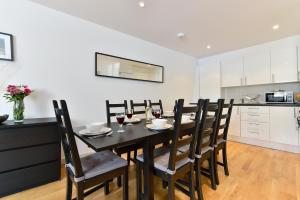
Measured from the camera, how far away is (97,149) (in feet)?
3.00

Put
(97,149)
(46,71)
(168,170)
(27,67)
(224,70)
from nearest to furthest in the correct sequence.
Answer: (97,149) → (168,170) → (27,67) → (46,71) → (224,70)

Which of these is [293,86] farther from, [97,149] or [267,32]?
[97,149]

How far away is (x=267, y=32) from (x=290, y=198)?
9.50ft

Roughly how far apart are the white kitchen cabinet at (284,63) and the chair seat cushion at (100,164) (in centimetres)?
378

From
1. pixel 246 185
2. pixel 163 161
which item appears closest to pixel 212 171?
pixel 246 185

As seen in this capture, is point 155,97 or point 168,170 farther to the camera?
point 155,97

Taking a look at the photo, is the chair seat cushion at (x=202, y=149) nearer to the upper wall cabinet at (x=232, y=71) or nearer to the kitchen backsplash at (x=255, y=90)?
the upper wall cabinet at (x=232, y=71)

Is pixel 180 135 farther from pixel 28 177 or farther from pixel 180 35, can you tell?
pixel 180 35

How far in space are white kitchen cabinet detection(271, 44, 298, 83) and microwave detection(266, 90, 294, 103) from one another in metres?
0.28

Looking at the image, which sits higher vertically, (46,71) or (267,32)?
(267,32)

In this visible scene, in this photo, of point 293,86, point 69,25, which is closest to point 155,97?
point 69,25

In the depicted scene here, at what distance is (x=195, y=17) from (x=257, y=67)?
2.24 metres

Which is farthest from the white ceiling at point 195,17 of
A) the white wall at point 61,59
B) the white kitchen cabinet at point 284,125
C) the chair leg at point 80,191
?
the chair leg at point 80,191

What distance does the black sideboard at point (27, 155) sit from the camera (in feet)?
5.14
